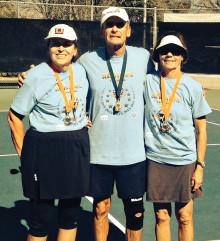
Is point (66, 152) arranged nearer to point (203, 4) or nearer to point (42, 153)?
point (42, 153)

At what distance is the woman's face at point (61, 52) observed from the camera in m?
3.65

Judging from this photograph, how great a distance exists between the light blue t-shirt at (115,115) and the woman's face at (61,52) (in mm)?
308

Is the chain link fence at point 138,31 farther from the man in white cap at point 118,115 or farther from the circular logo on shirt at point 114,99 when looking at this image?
the circular logo on shirt at point 114,99

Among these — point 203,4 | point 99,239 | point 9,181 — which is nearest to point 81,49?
point 9,181

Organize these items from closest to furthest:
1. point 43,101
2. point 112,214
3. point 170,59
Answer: point 43,101, point 170,59, point 112,214

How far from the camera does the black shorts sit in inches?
144

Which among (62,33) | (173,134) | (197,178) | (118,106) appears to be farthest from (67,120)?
(197,178)

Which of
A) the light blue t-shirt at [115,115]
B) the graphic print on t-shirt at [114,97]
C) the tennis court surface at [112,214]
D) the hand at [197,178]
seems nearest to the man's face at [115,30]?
the light blue t-shirt at [115,115]

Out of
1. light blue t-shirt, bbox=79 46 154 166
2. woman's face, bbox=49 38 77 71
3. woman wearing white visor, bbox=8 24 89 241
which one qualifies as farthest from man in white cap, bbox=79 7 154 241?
woman's face, bbox=49 38 77 71

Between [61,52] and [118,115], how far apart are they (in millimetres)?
692

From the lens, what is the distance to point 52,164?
3691mm

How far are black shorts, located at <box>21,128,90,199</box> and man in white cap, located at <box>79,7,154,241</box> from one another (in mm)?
277

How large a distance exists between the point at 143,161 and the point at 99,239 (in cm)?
83

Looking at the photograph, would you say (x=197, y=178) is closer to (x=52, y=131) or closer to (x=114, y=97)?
(x=114, y=97)
